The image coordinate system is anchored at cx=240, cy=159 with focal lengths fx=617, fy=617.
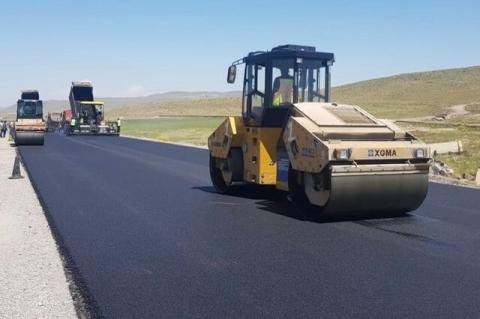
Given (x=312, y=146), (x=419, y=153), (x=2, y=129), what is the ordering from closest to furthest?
(x=312, y=146), (x=419, y=153), (x=2, y=129)

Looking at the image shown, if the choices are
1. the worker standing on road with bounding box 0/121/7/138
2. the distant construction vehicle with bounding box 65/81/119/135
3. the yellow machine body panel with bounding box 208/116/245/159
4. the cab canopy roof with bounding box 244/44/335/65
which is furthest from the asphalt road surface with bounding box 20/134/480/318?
the distant construction vehicle with bounding box 65/81/119/135

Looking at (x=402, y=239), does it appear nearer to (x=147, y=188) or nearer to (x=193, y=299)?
(x=193, y=299)

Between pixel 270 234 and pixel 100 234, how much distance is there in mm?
2333

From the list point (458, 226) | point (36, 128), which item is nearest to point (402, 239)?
point (458, 226)

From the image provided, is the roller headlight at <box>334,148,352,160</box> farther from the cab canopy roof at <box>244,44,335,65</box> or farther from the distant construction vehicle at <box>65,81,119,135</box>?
the distant construction vehicle at <box>65,81,119,135</box>

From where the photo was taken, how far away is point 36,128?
1168 inches

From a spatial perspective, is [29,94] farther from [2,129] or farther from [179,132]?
[179,132]

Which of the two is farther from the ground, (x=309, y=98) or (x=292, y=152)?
(x=309, y=98)

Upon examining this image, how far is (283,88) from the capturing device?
10.9m

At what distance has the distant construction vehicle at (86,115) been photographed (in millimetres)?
45812

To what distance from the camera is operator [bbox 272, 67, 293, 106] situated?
10875 millimetres

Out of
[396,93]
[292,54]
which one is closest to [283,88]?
[292,54]

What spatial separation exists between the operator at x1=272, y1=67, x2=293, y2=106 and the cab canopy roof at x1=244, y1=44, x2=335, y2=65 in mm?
270

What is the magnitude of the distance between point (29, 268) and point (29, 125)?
24310 mm
